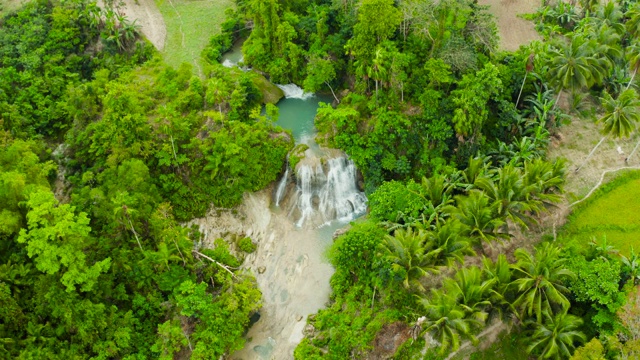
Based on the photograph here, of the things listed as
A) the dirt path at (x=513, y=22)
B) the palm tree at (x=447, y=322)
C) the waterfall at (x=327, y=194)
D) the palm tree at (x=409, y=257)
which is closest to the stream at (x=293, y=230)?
the waterfall at (x=327, y=194)

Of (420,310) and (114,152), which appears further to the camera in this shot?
(114,152)

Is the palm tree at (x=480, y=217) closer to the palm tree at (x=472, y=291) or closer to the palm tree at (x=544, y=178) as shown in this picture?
the palm tree at (x=544, y=178)

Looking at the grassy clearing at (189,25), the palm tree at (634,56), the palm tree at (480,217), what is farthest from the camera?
the grassy clearing at (189,25)

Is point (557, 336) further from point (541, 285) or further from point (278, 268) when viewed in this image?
point (278, 268)

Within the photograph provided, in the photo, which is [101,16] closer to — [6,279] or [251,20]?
[251,20]

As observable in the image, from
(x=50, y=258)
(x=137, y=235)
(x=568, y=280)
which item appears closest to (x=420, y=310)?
(x=568, y=280)

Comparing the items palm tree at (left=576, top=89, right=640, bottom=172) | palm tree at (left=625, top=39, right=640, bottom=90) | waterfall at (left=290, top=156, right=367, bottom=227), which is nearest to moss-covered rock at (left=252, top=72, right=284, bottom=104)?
waterfall at (left=290, top=156, right=367, bottom=227)

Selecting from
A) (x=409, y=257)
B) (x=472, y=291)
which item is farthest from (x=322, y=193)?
(x=472, y=291)

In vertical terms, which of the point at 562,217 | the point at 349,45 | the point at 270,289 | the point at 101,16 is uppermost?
the point at 101,16
